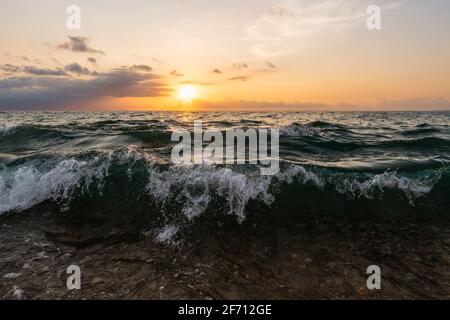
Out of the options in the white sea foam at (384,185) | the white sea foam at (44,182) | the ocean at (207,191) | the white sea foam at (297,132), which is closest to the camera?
the ocean at (207,191)

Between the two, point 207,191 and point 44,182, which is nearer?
point 207,191

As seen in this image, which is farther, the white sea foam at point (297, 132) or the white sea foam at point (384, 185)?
the white sea foam at point (297, 132)

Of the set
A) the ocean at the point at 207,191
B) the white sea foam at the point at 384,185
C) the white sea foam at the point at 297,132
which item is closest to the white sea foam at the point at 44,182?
the ocean at the point at 207,191

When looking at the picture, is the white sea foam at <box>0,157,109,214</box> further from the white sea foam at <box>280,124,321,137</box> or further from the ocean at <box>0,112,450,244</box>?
the white sea foam at <box>280,124,321,137</box>

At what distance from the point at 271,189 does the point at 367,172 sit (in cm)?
291

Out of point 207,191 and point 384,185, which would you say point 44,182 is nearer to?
point 207,191

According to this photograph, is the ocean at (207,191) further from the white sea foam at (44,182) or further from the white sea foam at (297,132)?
the white sea foam at (297,132)

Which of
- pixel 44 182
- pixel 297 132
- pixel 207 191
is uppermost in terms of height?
pixel 297 132

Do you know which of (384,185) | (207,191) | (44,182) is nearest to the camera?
(207,191)

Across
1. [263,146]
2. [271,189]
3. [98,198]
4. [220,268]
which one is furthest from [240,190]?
[263,146]

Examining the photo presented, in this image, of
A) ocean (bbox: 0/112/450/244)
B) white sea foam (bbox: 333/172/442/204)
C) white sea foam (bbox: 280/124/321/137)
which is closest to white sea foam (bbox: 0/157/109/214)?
ocean (bbox: 0/112/450/244)

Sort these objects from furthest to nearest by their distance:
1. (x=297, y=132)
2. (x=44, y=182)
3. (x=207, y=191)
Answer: (x=297, y=132) → (x=44, y=182) → (x=207, y=191)

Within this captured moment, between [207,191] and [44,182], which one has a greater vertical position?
[44,182]

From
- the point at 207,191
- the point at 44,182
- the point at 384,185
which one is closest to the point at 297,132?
the point at 384,185
